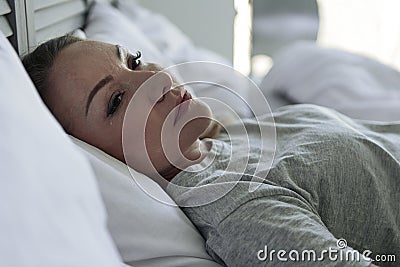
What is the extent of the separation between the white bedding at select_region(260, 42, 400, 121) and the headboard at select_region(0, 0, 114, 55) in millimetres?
544

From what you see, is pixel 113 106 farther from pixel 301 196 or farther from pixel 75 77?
pixel 301 196

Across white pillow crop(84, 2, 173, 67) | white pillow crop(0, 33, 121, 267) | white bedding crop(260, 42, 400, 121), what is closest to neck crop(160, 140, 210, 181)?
white pillow crop(0, 33, 121, 267)

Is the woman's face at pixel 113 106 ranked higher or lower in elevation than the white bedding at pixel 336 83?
higher

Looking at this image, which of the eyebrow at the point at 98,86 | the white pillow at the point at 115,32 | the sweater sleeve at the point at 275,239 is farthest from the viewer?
the white pillow at the point at 115,32

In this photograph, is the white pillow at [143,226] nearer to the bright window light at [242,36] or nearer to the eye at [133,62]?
the eye at [133,62]

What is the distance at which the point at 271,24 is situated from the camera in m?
2.47

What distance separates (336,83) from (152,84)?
74 centimetres

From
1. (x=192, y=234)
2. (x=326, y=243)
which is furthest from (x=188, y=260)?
(x=326, y=243)

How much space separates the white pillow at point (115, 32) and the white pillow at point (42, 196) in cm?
73

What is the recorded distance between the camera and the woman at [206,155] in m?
0.83

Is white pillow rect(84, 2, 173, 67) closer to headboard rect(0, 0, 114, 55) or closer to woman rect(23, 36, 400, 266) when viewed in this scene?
headboard rect(0, 0, 114, 55)

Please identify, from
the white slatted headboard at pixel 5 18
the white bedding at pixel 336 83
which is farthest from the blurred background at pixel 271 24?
the white slatted headboard at pixel 5 18

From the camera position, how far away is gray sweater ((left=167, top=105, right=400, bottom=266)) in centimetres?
75

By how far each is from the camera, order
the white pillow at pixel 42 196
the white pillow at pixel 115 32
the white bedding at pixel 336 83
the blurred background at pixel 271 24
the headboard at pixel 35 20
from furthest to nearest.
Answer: the blurred background at pixel 271 24 < the white bedding at pixel 336 83 < the white pillow at pixel 115 32 < the headboard at pixel 35 20 < the white pillow at pixel 42 196
